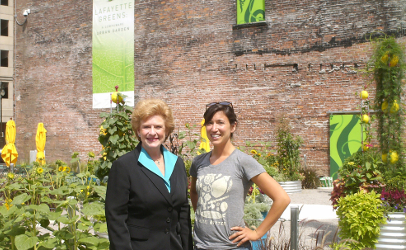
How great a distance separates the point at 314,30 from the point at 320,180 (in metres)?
4.94

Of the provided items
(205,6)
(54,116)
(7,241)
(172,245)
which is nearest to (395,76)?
(172,245)

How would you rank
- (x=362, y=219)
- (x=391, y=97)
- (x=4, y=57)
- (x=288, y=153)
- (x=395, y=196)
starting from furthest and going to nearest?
(x=4, y=57), (x=288, y=153), (x=391, y=97), (x=395, y=196), (x=362, y=219)

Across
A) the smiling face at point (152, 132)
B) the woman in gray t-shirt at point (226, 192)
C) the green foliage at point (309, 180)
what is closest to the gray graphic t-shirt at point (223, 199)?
the woman in gray t-shirt at point (226, 192)

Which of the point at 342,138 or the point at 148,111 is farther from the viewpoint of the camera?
the point at 342,138

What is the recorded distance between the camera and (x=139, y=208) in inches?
74.0

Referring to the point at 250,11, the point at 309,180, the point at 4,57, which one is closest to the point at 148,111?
the point at 309,180

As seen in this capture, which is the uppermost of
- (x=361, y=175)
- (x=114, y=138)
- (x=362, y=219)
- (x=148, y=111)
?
(x=148, y=111)

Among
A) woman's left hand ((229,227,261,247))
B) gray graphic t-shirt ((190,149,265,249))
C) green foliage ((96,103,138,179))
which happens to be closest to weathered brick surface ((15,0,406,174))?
green foliage ((96,103,138,179))

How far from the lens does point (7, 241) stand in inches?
119

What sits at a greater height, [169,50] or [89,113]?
[169,50]

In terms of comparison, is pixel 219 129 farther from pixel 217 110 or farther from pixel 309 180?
pixel 309 180

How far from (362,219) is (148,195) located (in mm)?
2807

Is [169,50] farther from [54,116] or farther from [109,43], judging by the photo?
[54,116]

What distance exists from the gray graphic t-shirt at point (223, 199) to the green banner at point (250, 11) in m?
11.1
